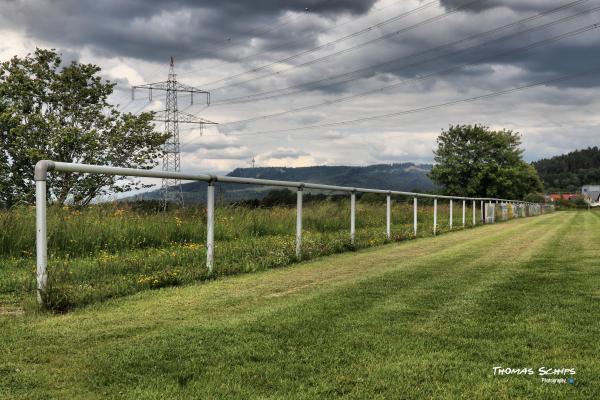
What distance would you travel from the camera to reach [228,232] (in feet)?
28.4

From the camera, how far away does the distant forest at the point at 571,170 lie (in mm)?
170250

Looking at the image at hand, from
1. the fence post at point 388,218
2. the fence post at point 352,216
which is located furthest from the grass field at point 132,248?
the fence post at point 388,218

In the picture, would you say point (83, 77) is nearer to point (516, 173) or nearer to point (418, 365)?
point (418, 365)

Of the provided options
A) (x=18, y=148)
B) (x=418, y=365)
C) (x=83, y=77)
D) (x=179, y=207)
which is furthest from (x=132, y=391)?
(x=83, y=77)

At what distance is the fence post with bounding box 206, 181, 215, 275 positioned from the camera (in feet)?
23.0

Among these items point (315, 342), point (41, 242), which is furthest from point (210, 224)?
point (315, 342)

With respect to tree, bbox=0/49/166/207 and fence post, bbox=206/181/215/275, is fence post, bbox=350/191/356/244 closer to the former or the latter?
fence post, bbox=206/181/215/275

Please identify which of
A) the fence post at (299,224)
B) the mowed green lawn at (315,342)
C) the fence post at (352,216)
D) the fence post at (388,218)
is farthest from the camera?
the fence post at (388,218)

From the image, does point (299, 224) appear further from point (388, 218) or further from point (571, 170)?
point (571, 170)

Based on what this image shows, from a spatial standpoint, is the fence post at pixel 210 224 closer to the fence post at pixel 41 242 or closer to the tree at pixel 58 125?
the fence post at pixel 41 242

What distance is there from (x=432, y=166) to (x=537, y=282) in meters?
69.6

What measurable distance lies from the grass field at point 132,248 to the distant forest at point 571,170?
567 ft

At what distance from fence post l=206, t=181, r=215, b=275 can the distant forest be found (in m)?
175

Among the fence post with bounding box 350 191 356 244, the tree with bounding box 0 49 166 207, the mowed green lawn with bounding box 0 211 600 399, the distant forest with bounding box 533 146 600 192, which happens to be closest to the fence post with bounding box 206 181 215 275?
the mowed green lawn with bounding box 0 211 600 399
